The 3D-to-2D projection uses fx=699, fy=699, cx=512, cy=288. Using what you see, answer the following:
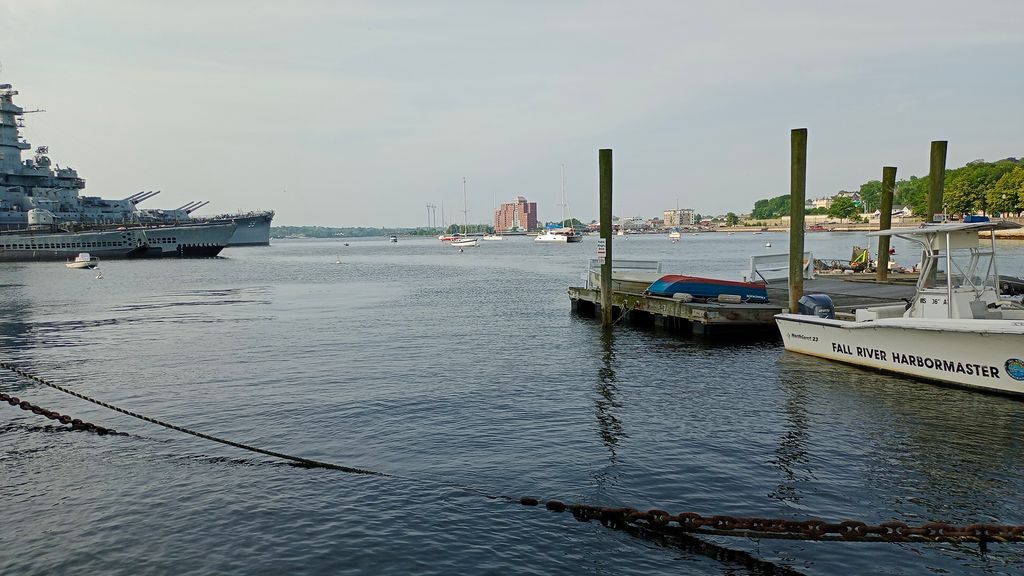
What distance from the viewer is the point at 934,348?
18.4 metres

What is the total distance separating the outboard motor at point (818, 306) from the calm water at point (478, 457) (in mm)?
1792

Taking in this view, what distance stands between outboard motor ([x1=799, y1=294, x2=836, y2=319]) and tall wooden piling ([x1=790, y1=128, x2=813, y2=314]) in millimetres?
1345

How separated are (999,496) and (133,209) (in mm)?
162942

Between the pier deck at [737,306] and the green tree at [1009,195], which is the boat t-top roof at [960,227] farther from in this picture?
the green tree at [1009,195]

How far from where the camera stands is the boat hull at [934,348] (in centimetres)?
1672

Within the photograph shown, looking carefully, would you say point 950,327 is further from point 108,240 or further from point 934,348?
point 108,240

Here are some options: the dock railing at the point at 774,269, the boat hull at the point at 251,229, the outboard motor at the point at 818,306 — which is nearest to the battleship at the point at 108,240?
the boat hull at the point at 251,229

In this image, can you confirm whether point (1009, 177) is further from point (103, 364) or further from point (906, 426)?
point (103, 364)

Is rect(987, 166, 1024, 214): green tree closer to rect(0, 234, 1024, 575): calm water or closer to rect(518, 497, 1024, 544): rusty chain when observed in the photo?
rect(0, 234, 1024, 575): calm water

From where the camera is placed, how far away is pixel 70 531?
10852 mm

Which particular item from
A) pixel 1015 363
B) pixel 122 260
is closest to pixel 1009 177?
pixel 1015 363

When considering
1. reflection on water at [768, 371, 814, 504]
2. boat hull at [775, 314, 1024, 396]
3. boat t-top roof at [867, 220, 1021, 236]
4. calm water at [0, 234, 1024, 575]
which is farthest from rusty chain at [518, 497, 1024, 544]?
boat t-top roof at [867, 220, 1021, 236]

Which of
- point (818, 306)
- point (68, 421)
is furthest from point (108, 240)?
point (818, 306)

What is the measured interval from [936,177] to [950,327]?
612 inches
